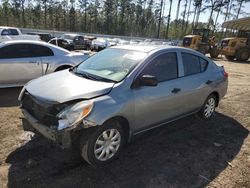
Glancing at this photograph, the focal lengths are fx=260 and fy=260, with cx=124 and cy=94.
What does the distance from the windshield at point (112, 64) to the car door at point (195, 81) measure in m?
1.07

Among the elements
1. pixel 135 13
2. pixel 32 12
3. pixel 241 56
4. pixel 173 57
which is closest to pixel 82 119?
pixel 173 57

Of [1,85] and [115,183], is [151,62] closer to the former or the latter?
[115,183]

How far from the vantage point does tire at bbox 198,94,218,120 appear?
5.55 m

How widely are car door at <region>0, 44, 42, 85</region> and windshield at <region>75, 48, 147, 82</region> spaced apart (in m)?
2.89

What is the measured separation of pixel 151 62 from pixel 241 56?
20.8 meters

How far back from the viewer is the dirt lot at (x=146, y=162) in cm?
334

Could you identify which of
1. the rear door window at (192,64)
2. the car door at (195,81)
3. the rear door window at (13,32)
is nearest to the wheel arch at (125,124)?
the car door at (195,81)

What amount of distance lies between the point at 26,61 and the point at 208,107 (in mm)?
Answer: 4771

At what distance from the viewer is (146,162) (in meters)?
3.83

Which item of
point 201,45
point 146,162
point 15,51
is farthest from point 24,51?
point 201,45

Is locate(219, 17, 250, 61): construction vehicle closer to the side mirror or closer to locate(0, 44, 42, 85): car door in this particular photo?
locate(0, 44, 42, 85): car door

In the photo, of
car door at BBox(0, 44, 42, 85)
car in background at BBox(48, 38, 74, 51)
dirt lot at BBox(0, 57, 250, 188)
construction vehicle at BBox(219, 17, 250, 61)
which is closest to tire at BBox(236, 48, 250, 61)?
construction vehicle at BBox(219, 17, 250, 61)

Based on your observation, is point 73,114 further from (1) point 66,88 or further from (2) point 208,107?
(2) point 208,107

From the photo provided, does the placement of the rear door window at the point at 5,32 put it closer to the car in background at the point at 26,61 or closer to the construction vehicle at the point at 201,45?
the car in background at the point at 26,61
